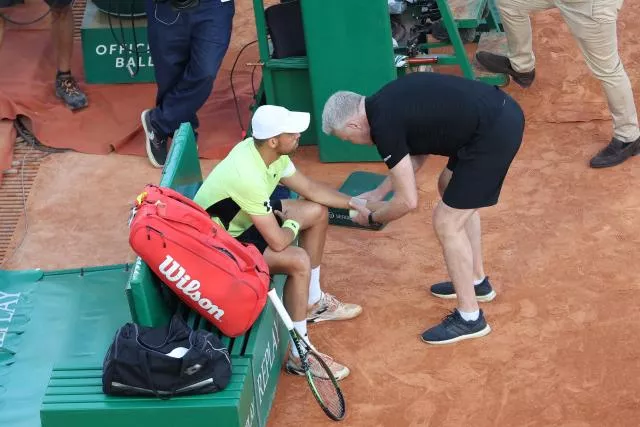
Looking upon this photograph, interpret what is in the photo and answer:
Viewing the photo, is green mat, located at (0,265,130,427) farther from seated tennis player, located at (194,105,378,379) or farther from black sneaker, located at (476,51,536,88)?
black sneaker, located at (476,51,536,88)

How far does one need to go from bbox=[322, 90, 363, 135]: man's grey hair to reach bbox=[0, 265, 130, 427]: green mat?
1.71 m

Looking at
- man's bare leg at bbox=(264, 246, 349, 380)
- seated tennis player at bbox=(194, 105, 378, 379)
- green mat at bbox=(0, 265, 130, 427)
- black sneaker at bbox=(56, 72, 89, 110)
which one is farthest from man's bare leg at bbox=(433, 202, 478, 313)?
black sneaker at bbox=(56, 72, 89, 110)

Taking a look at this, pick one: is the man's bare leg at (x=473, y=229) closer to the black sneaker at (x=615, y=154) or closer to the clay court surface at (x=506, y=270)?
the clay court surface at (x=506, y=270)

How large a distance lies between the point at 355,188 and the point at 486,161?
192cm

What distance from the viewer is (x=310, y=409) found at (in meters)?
5.84

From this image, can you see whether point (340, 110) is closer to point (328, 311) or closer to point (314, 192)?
point (314, 192)

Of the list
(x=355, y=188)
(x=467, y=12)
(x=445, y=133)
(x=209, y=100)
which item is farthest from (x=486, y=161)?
(x=209, y=100)

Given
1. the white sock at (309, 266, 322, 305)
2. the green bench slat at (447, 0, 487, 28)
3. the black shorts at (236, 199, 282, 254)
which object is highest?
the green bench slat at (447, 0, 487, 28)

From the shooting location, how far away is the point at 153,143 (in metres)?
8.05

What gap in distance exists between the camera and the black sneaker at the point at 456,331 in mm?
6230

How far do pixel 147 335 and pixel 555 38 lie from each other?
15.9 feet

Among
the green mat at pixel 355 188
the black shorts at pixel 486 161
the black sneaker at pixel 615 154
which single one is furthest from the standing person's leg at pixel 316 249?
the black sneaker at pixel 615 154

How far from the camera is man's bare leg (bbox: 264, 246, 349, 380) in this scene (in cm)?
580

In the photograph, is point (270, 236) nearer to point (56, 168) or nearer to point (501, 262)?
point (501, 262)
